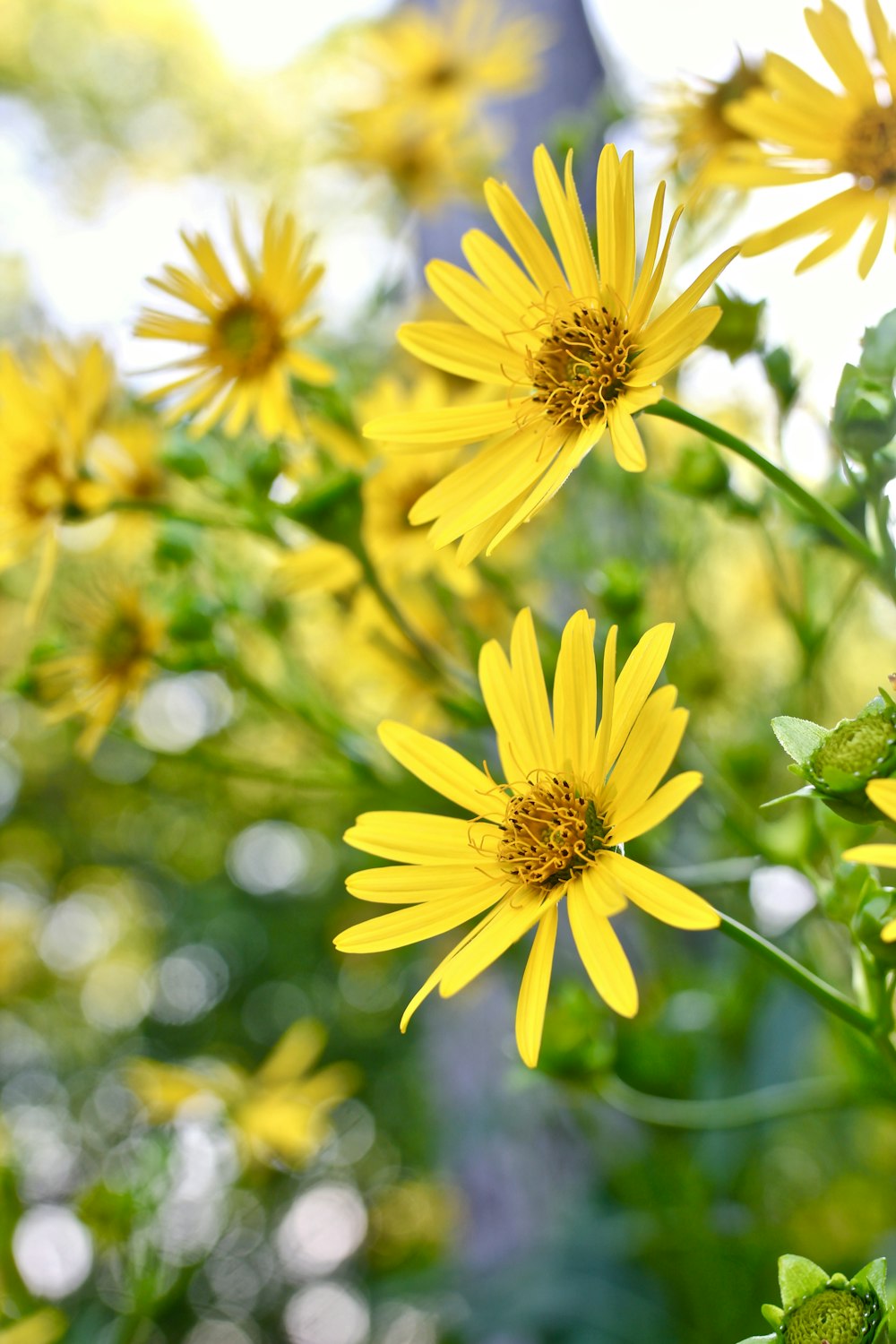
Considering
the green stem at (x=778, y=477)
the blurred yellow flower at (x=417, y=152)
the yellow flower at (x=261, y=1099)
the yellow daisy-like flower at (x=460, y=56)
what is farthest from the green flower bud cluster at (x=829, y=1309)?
the yellow daisy-like flower at (x=460, y=56)

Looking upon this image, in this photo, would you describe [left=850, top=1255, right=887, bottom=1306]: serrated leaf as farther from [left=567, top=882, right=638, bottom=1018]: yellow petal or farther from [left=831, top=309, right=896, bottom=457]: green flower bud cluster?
[left=831, top=309, right=896, bottom=457]: green flower bud cluster

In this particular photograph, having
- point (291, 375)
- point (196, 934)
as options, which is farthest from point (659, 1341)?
point (196, 934)

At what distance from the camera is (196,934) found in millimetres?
3316

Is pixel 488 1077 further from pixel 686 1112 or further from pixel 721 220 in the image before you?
pixel 721 220

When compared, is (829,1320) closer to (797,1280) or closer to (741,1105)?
(797,1280)

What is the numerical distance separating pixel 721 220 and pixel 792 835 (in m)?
0.42

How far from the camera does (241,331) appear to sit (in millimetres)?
699

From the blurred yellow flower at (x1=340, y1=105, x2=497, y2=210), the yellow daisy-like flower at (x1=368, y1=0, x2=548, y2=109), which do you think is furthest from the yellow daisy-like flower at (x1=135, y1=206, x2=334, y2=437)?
the yellow daisy-like flower at (x1=368, y1=0, x2=548, y2=109)

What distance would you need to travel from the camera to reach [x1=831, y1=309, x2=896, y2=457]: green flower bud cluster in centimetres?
46

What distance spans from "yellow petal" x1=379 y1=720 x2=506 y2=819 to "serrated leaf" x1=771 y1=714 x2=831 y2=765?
12cm

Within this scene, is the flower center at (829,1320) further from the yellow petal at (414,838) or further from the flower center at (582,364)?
the flower center at (582,364)

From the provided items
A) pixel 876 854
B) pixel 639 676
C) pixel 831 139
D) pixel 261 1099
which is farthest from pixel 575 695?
pixel 261 1099

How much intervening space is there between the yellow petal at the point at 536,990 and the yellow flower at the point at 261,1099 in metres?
0.77

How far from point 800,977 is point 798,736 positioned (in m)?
0.09
